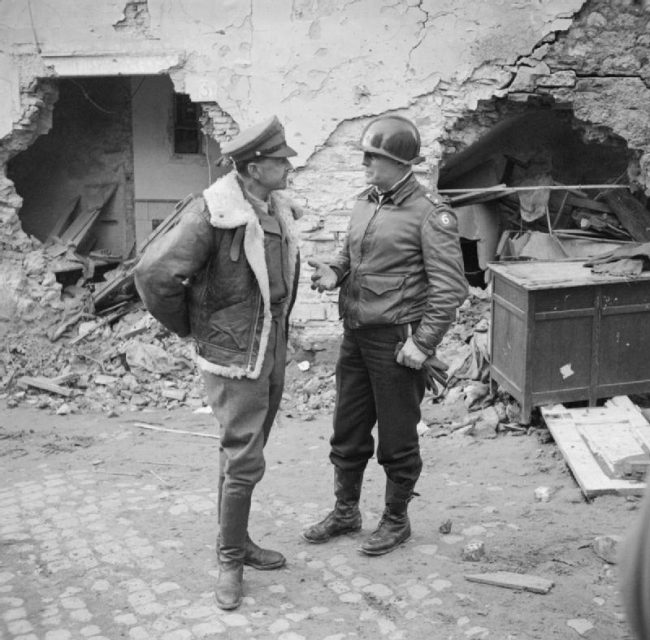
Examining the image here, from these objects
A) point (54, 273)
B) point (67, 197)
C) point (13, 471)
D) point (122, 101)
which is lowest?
point (13, 471)

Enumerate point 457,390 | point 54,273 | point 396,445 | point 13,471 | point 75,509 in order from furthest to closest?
A: point 54,273
point 457,390
point 13,471
point 75,509
point 396,445

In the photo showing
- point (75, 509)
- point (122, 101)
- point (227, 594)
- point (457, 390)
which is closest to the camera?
point (227, 594)

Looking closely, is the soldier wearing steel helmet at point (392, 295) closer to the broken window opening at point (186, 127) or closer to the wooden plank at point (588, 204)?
the wooden plank at point (588, 204)

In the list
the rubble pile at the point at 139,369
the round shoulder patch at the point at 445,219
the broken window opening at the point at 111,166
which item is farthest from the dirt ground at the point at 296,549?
the broken window opening at the point at 111,166

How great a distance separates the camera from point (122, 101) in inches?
444

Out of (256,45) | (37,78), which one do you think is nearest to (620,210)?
(256,45)

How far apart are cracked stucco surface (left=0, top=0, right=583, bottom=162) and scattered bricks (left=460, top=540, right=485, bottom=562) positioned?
484 cm

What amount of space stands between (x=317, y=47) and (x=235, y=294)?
493 centimetres

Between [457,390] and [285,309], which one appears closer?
[285,309]

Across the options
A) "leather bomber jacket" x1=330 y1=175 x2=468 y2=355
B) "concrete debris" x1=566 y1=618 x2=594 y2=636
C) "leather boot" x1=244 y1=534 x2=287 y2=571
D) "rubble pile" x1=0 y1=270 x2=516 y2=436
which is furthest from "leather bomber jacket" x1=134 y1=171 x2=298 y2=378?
"rubble pile" x1=0 y1=270 x2=516 y2=436

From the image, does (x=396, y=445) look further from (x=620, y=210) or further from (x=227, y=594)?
(x=620, y=210)

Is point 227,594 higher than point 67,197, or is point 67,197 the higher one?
point 67,197

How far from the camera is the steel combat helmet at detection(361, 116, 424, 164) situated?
424cm

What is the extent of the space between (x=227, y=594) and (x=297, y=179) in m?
5.17
